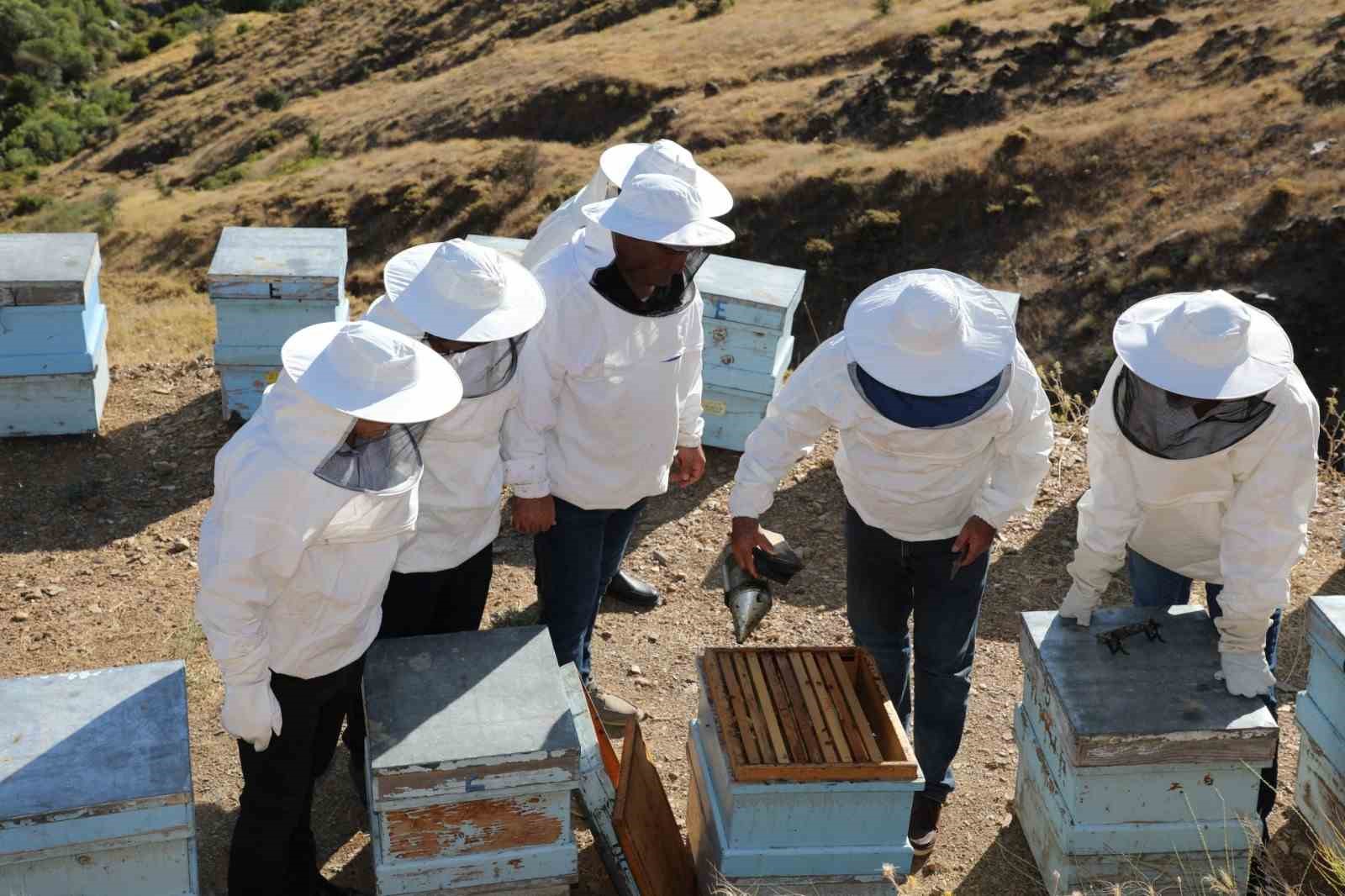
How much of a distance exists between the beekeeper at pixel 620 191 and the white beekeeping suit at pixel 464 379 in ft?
1.53

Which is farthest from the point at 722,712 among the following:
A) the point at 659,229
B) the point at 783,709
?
the point at 659,229

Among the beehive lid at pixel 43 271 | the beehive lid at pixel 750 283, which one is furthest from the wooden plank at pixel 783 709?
the beehive lid at pixel 43 271

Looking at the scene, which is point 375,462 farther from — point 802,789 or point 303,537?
point 802,789

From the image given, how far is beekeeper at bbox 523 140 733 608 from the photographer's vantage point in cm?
403

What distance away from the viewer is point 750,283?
6.19 m

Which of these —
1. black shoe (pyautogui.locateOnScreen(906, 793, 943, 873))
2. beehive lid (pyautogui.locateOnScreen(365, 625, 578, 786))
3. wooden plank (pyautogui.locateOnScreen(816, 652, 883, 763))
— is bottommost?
black shoe (pyautogui.locateOnScreen(906, 793, 943, 873))

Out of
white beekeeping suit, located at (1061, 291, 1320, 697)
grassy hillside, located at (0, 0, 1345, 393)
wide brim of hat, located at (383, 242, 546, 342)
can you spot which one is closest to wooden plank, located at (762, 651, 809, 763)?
white beekeeping suit, located at (1061, 291, 1320, 697)

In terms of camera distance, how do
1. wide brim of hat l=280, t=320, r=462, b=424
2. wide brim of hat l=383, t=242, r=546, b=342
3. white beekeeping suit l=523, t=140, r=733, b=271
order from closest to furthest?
wide brim of hat l=280, t=320, r=462, b=424 → wide brim of hat l=383, t=242, r=546, b=342 → white beekeeping suit l=523, t=140, r=733, b=271

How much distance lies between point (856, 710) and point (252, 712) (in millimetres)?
1502

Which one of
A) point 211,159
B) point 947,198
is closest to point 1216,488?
point 947,198

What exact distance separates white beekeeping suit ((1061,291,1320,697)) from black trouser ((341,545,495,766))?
1.86 metres

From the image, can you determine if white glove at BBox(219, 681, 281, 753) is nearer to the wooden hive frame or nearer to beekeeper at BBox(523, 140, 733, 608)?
the wooden hive frame

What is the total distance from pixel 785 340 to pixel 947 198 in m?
12.2

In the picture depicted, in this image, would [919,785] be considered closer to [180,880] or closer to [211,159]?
[180,880]
